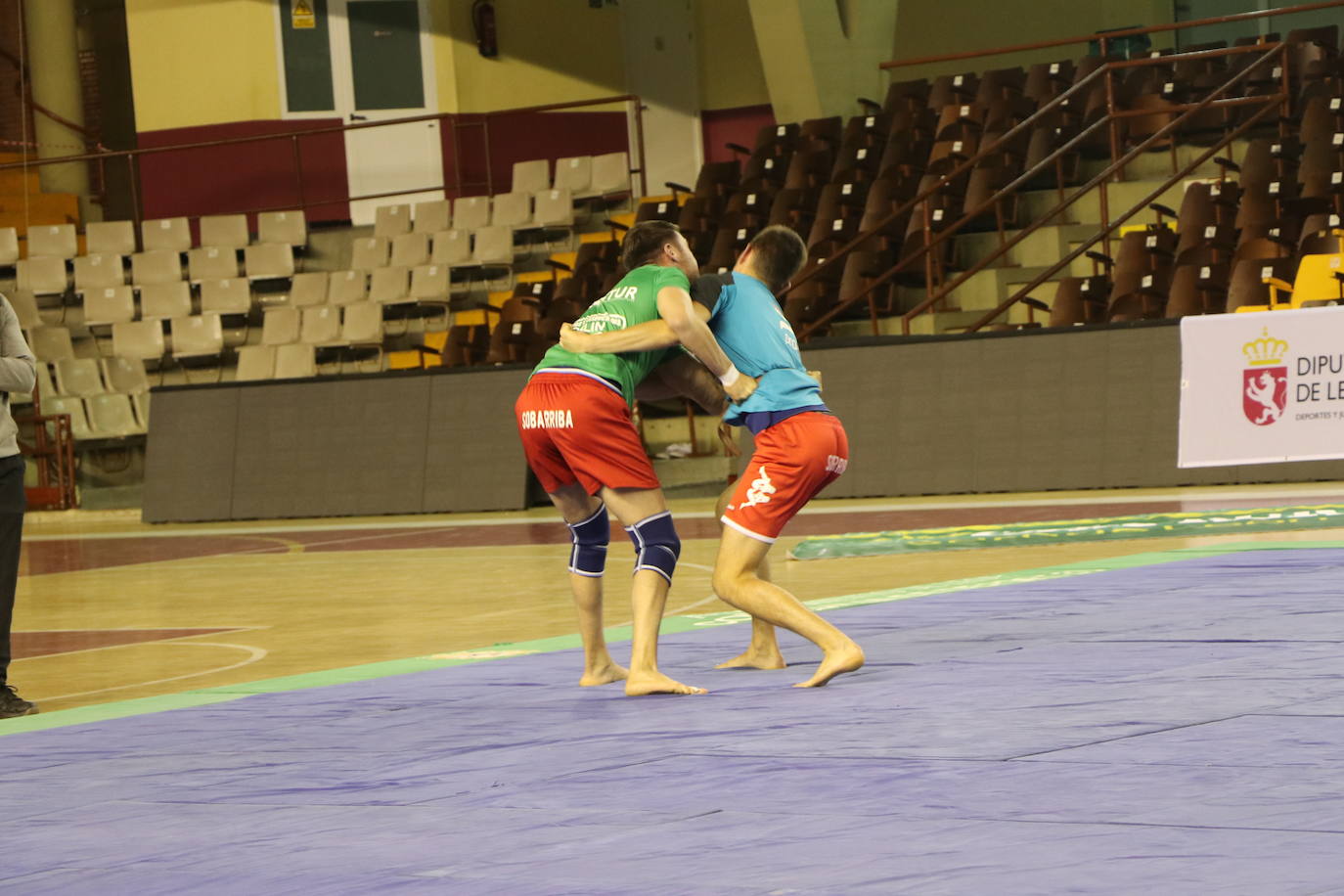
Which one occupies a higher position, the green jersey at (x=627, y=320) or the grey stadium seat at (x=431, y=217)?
the grey stadium seat at (x=431, y=217)

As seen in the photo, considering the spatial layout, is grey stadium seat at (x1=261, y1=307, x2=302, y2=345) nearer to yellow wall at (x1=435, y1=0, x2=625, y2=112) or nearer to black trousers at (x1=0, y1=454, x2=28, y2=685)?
yellow wall at (x1=435, y1=0, x2=625, y2=112)

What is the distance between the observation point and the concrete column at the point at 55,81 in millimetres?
29797

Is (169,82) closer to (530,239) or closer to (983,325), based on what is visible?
(530,239)

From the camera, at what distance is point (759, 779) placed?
15.5ft

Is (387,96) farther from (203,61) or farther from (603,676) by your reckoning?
(603,676)

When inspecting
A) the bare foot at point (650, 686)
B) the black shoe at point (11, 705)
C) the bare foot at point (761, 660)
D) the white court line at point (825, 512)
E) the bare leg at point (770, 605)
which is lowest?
the white court line at point (825, 512)

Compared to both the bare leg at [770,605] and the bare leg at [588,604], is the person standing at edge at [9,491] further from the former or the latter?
the bare leg at [770,605]

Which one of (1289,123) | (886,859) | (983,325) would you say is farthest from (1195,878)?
(1289,123)

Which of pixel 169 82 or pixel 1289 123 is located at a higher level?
pixel 169 82

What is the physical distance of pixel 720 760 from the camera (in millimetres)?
5031

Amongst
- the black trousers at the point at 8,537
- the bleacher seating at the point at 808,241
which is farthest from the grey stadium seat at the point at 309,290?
the black trousers at the point at 8,537

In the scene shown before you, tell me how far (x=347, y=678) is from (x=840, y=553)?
5.23m

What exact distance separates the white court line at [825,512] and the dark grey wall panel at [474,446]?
0.65 metres

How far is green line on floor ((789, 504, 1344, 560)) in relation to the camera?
11.6 metres
